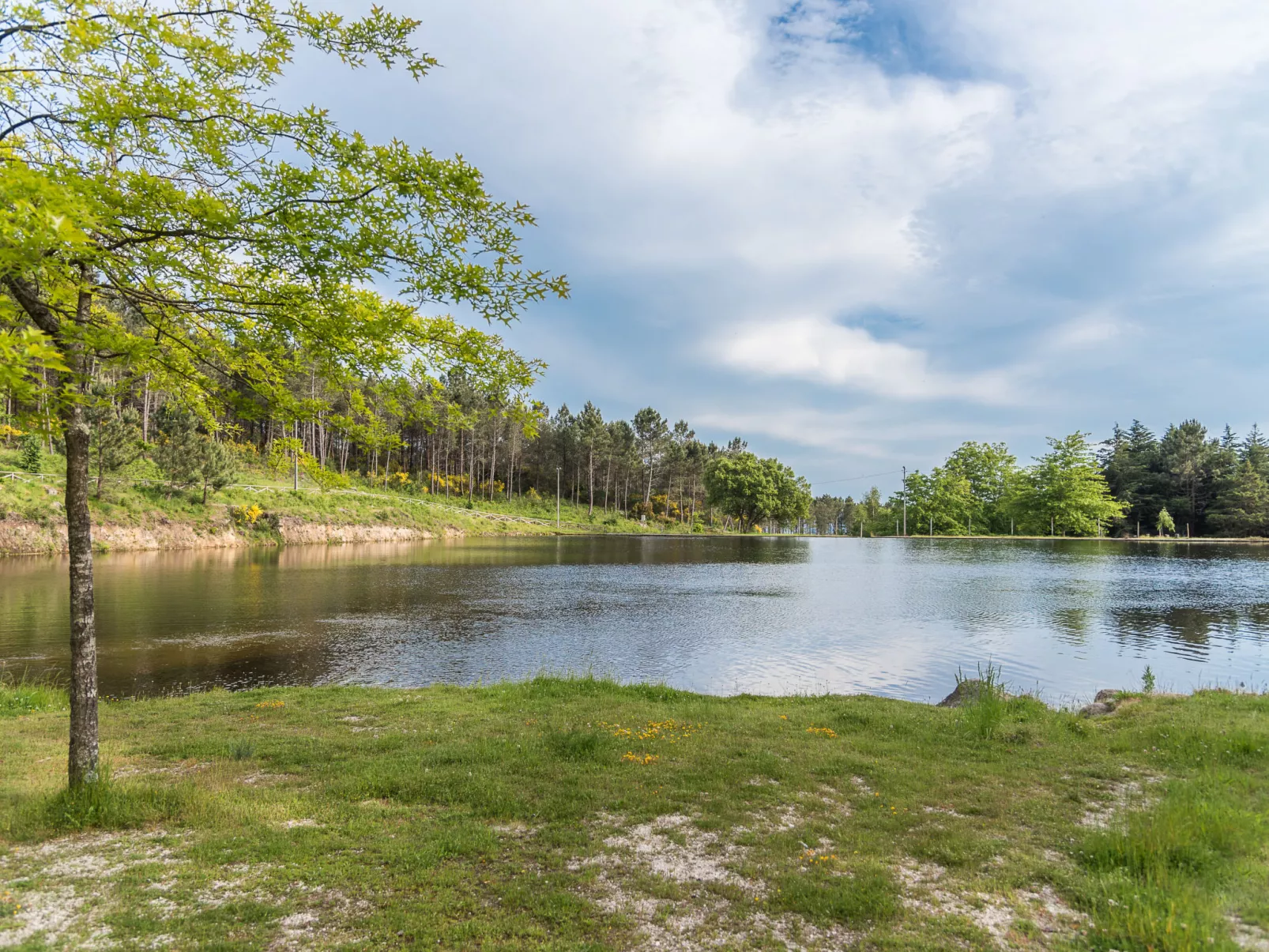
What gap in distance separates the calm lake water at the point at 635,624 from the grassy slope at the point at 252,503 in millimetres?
4781

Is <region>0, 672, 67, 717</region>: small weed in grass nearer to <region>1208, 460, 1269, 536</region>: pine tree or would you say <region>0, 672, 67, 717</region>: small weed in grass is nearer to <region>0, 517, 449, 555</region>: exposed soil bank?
<region>0, 517, 449, 555</region>: exposed soil bank

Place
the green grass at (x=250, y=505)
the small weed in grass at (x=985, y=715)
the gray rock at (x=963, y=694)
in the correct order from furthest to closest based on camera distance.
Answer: the green grass at (x=250, y=505)
the gray rock at (x=963, y=694)
the small weed in grass at (x=985, y=715)

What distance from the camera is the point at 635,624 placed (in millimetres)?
23969

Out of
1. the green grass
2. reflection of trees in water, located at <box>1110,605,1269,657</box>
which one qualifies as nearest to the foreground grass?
reflection of trees in water, located at <box>1110,605,1269,657</box>

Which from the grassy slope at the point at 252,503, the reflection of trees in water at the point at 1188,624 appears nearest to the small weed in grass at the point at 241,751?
the grassy slope at the point at 252,503

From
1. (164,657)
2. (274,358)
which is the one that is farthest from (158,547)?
(274,358)

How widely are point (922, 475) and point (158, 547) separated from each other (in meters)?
116

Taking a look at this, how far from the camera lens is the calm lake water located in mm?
16875

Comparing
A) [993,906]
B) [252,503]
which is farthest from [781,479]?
[993,906]

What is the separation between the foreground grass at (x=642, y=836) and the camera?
14.8ft

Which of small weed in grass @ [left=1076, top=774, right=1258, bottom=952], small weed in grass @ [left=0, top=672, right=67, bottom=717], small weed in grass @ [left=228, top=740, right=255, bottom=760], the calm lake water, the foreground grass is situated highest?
small weed in grass @ [left=1076, top=774, right=1258, bottom=952]

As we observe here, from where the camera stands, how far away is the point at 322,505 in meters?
59.0

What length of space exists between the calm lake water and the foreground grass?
6.72 m

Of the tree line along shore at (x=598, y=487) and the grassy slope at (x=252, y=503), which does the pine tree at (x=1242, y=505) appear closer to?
the tree line along shore at (x=598, y=487)
